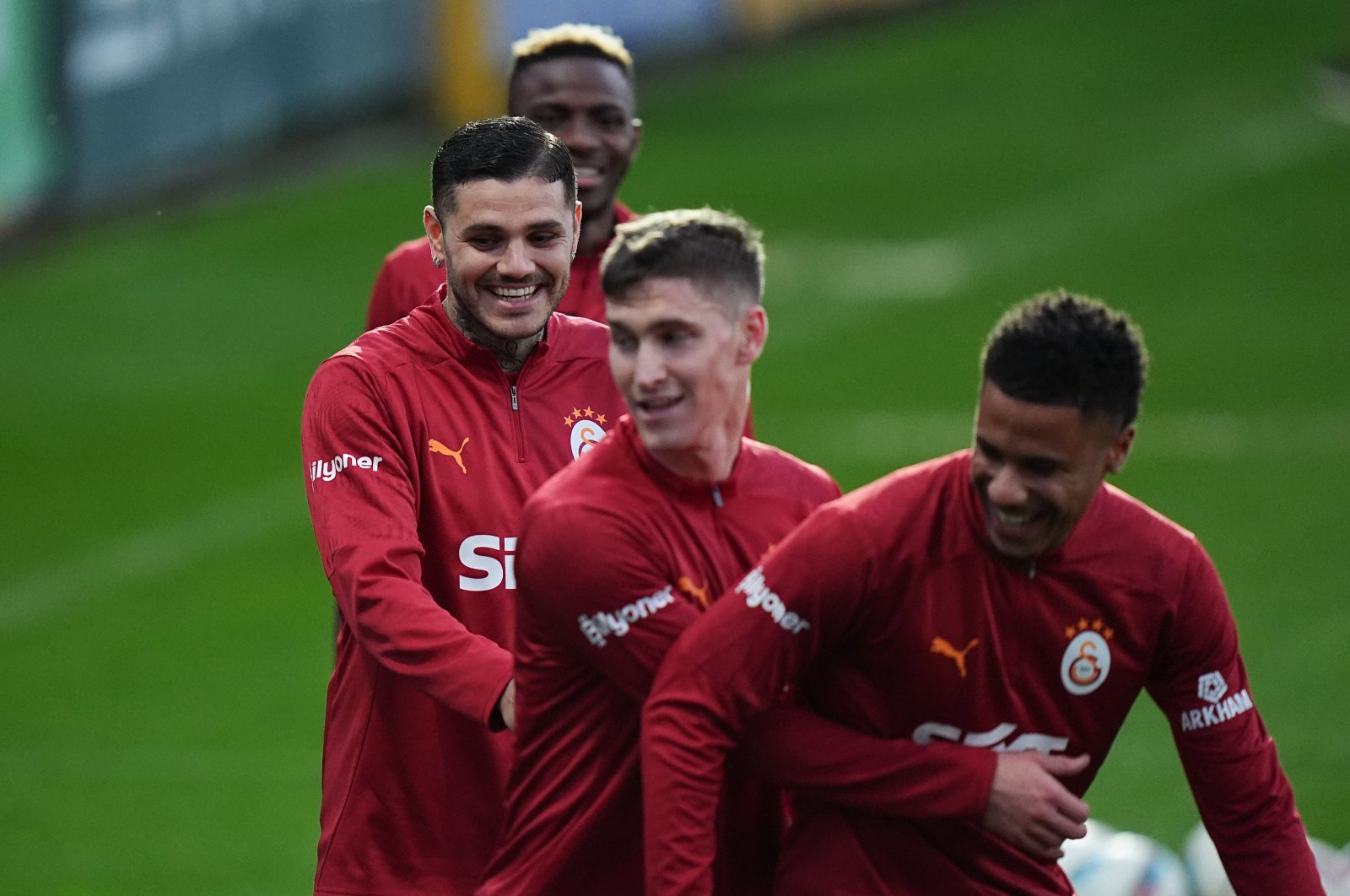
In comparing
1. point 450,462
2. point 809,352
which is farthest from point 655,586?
point 809,352

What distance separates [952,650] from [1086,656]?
24 cm

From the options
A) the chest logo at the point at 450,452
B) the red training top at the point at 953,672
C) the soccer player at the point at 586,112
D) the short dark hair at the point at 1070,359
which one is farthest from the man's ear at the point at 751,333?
the soccer player at the point at 586,112

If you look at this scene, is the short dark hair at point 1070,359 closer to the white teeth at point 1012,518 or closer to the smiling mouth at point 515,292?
the white teeth at point 1012,518

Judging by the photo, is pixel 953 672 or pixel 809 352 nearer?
pixel 953 672

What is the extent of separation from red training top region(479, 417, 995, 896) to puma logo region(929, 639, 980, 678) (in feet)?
0.48

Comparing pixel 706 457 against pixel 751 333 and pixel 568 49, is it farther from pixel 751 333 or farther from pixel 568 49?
pixel 568 49

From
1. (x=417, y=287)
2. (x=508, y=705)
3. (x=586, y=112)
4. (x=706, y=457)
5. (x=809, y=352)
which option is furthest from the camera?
(x=809, y=352)

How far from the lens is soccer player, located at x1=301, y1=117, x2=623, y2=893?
4324mm

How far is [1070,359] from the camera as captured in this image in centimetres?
356

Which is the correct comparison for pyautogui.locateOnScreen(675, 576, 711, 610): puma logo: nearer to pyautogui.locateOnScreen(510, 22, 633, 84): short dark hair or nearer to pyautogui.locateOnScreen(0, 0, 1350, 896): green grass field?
pyautogui.locateOnScreen(510, 22, 633, 84): short dark hair

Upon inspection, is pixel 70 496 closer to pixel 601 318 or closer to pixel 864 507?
pixel 601 318

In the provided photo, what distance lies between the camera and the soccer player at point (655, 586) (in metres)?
3.66

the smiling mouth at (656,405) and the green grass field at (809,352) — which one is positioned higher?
the smiling mouth at (656,405)

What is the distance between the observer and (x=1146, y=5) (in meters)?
27.2
